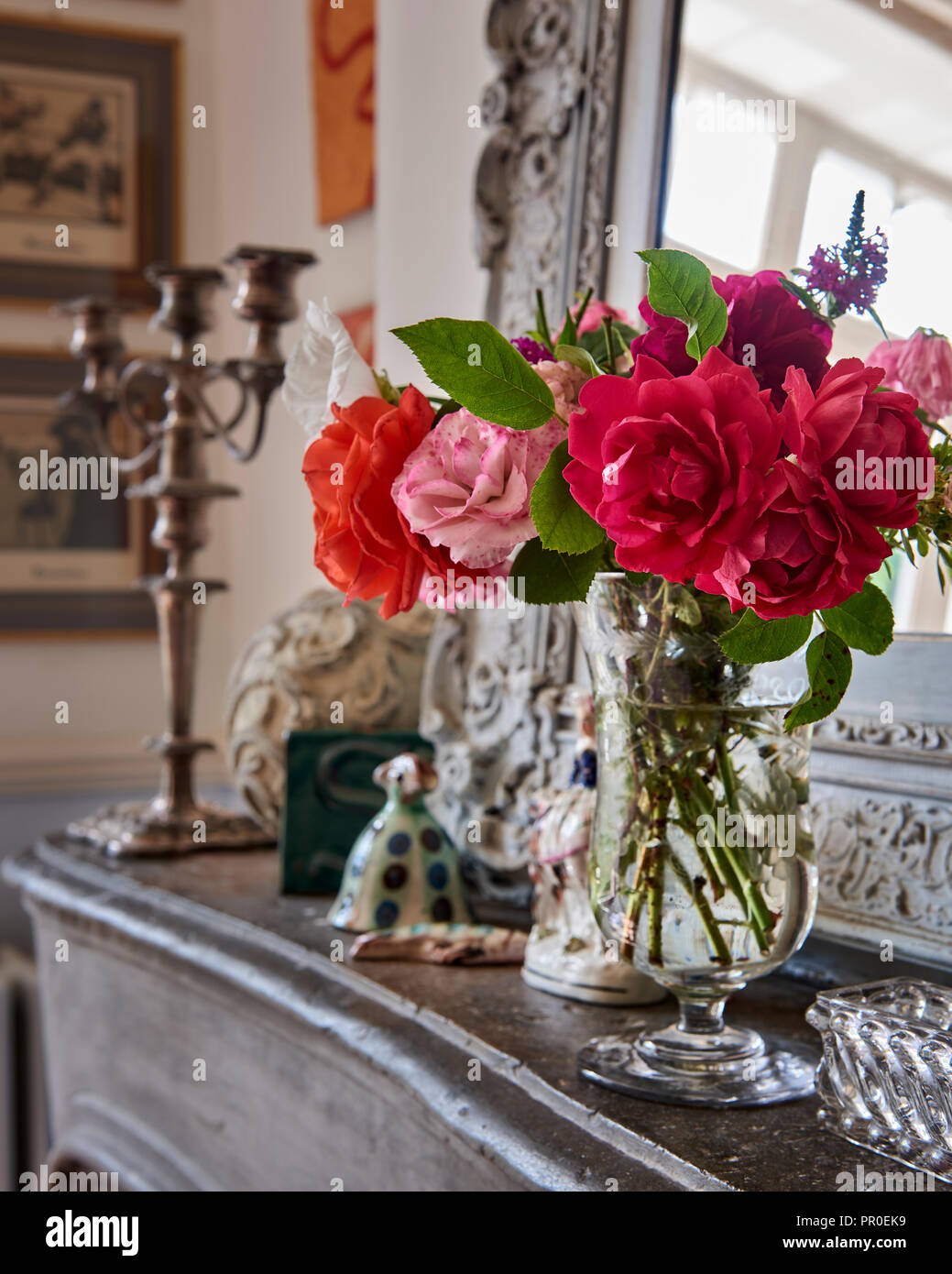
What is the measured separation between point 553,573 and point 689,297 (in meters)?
0.17

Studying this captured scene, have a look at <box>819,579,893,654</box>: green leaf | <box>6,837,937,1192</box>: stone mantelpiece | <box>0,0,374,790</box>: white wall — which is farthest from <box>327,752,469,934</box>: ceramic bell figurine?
<box>0,0,374,790</box>: white wall

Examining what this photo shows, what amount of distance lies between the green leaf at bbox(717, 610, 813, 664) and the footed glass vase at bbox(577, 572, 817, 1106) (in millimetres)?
98

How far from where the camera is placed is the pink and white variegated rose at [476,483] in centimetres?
66

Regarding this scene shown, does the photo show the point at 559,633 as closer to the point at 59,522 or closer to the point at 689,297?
the point at 689,297

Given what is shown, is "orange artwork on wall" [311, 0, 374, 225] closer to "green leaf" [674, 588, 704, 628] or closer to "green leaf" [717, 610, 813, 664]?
"green leaf" [674, 588, 704, 628]

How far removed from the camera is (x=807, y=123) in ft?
3.32

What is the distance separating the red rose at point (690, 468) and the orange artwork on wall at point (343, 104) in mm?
1501

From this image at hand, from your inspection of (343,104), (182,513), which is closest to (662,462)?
(182,513)

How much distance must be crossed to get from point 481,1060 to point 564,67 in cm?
96

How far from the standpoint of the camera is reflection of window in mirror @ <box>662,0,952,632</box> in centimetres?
90

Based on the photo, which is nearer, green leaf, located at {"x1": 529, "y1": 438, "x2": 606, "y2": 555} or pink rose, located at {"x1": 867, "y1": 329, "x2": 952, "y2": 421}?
green leaf, located at {"x1": 529, "y1": 438, "x2": 606, "y2": 555}

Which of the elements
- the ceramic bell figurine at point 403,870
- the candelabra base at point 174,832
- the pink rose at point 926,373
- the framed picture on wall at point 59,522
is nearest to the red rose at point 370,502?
the pink rose at point 926,373
